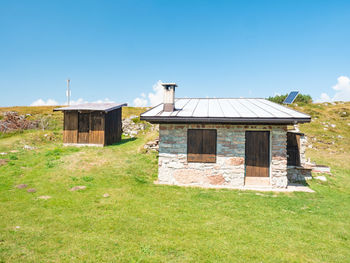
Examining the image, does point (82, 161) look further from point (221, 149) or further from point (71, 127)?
point (221, 149)

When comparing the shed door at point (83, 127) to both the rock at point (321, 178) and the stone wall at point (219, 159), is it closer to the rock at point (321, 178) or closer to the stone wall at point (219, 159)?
the stone wall at point (219, 159)

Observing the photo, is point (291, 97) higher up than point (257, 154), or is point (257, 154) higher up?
point (291, 97)

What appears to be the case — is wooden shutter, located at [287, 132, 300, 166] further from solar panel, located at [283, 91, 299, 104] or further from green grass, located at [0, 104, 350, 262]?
solar panel, located at [283, 91, 299, 104]

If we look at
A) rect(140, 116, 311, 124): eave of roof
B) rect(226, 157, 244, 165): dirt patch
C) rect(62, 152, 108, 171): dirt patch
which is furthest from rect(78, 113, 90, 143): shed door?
rect(226, 157, 244, 165): dirt patch

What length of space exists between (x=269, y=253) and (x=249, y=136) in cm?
620

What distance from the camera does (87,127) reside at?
17859 mm

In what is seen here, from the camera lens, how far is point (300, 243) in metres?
5.34

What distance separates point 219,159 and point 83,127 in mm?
13121

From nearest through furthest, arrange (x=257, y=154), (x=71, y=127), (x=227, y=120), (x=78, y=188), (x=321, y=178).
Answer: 1. (x=78, y=188)
2. (x=227, y=120)
3. (x=257, y=154)
4. (x=321, y=178)
5. (x=71, y=127)

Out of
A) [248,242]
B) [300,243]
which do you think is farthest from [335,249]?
[248,242]

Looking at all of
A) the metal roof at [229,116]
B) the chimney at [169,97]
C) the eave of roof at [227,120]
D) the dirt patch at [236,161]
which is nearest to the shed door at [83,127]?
the metal roof at [229,116]

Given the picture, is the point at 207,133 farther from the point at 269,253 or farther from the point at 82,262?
the point at 82,262

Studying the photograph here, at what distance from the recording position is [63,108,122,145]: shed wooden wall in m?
17.6

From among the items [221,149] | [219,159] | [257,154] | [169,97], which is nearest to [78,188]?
[169,97]
